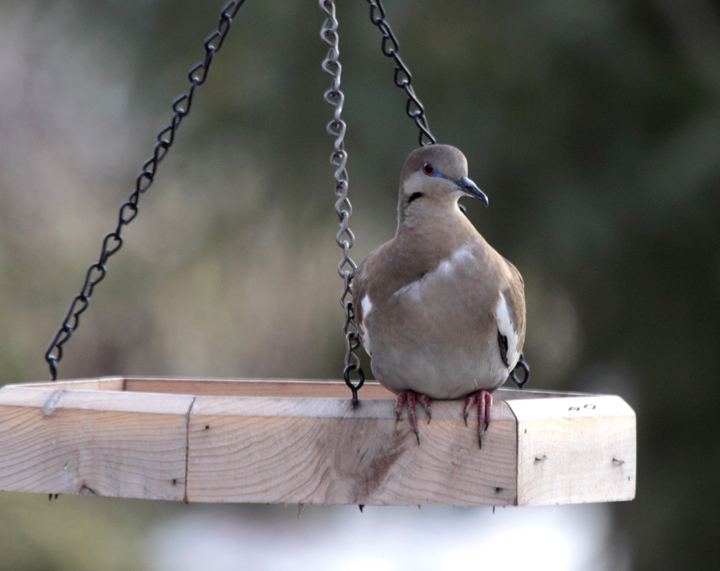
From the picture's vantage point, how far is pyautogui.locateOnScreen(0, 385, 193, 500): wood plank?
4.70 ft

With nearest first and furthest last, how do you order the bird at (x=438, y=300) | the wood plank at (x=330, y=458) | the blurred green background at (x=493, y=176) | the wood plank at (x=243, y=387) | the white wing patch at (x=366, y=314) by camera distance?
the wood plank at (x=330, y=458), the bird at (x=438, y=300), the white wing patch at (x=366, y=314), the wood plank at (x=243, y=387), the blurred green background at (x=493, y=176)

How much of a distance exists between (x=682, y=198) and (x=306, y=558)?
8.64ft

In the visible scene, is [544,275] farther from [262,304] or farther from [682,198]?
[262,304]

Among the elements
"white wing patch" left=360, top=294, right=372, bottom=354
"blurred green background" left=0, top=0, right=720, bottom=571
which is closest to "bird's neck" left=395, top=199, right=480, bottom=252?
"white wing patch" left=360, top=294, right=372, bottom=354

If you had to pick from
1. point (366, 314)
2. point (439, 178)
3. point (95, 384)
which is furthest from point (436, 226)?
point (95, 384)

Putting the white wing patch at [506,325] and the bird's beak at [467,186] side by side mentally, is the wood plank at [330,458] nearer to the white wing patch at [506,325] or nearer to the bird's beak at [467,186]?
the white wing patch at [506,325]

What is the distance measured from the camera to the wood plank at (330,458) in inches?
56.1

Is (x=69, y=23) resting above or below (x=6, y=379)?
above

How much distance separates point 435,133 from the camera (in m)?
4.18

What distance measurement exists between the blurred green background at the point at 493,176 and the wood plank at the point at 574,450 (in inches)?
102

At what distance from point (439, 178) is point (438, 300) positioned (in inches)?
11.3

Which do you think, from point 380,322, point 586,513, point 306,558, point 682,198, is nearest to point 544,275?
point 682,198

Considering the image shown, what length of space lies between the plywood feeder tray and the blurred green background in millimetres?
2655

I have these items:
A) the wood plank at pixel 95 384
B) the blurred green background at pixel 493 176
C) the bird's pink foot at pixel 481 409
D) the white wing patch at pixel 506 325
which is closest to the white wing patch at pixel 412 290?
the white wing patch at pixel 506 325
